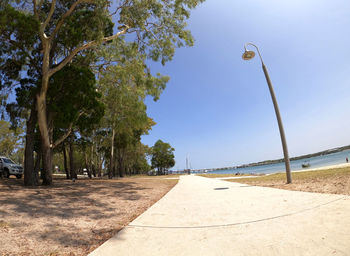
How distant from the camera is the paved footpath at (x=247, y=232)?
259 cm

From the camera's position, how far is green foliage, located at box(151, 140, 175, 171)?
199ft

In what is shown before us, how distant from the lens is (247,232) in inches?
125

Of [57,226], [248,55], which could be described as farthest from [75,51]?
[248,55]

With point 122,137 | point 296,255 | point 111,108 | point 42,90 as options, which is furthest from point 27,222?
point 122,137

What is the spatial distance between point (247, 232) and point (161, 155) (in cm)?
5854

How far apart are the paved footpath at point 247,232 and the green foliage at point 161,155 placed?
5668 cm

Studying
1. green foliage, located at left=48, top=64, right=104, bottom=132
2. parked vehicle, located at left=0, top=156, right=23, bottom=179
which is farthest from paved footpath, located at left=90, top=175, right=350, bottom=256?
parked vehicle, located at left=0, top=156, right=23, bottom=179

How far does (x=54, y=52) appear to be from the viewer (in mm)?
11953

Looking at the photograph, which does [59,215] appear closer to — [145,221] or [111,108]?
[145,221]

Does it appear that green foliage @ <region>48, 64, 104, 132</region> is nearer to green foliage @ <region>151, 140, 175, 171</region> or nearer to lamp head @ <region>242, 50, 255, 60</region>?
lamp head @ <region>242, 50, 255, 60</region>

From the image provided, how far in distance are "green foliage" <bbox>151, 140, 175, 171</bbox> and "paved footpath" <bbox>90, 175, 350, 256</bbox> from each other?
56.7 m

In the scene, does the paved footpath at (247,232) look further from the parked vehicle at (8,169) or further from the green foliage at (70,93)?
the parked vehicle at (8,169)

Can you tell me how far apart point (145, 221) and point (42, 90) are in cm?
958

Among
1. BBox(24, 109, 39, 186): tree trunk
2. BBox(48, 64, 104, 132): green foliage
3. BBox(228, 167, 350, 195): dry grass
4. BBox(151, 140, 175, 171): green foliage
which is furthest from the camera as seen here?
BBox(151, 140, 175, 171): green foliage
